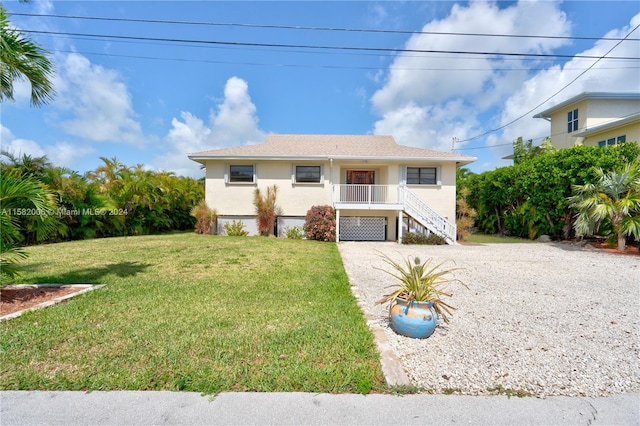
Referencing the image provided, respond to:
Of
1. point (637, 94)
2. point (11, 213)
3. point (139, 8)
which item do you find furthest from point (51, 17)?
point (637, 94)

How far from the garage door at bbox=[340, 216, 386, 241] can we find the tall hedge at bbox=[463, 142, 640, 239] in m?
7.49

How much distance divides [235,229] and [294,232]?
10.1ft

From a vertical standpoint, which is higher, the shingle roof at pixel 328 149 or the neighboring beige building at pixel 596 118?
the neighboring beige building at pixel 596 118

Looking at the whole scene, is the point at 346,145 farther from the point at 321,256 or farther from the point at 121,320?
the point at 121,320

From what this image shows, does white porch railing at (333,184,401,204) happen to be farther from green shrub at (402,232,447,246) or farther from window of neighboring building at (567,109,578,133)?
window of neighboring building at (567,109,578,133)

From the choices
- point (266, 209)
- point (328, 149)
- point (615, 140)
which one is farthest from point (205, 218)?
point (615, 140)

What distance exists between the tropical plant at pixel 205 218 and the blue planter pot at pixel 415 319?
12548mm

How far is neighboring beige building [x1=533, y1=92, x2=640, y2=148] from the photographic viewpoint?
16.1 m

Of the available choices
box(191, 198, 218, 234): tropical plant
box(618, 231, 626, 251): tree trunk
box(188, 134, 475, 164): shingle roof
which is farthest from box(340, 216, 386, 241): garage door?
box(618, 231, 626, 251): tree trunk

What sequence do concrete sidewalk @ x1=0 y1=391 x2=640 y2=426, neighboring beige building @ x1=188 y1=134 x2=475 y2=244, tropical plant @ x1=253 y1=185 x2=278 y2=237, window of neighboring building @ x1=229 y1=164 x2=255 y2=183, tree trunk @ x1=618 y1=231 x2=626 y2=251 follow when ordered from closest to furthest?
1. concrete sidewalk @ x1=0 y1=391 x2=640 y2=426
2. tree trunk @ x1=618 y1=231 x2=626 y2=251
3. tropical plant @ x1=253 y1=185 x2=278 y2=237
4. neighboring beige building @ x1=188 y1=134 x2=475 y2=244
5. window of neighboring building @ x1=229 y1=164 x2=255 y2=183

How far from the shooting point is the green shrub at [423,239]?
12744 mm

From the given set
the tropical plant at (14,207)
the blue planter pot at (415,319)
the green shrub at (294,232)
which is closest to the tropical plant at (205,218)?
the green shrub at (294,232)

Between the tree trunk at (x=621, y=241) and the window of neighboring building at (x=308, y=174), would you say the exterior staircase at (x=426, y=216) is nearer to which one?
the window of neighboring building at (x=308, y=174)

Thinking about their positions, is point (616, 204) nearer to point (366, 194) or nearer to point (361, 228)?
point (366, 194)
